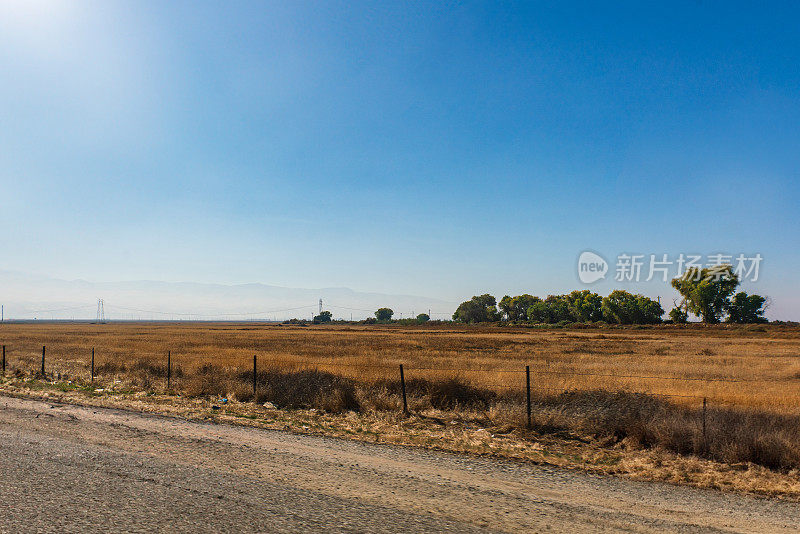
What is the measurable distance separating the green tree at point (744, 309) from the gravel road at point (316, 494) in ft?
448

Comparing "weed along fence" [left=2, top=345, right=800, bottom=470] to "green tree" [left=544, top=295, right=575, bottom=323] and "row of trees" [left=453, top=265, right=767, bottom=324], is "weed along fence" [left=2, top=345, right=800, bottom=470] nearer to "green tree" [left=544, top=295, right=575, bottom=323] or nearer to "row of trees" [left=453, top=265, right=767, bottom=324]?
"row of trees" [left=453, top=265, right=767, bottom=324]

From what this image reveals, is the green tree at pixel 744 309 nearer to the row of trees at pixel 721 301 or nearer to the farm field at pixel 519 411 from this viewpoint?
the row of trees at pixel 721 301

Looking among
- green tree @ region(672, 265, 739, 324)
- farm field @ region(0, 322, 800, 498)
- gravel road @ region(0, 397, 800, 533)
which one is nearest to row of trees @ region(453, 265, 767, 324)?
green tree @ region(672, 265, 739, 324)

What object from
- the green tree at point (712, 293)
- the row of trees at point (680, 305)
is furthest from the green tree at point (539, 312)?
the green tree at point (712, 293)

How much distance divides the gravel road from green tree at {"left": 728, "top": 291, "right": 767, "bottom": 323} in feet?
448

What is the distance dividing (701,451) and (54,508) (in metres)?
11.4

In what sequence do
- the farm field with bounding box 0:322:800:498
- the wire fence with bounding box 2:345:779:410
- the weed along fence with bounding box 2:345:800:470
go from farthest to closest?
the wire fence with bounding box 2:345:779:410 < the weed along fence with bounding box 2:345:800:470 < the farm field with bounding box 0:322:800:498

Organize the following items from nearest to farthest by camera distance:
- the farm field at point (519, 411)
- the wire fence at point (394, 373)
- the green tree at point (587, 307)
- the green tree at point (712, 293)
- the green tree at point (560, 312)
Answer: the farm field at point (519, 411) → the wire fence at point (394, 373) → the green tree at point (712, 293) → the green tree at point (587, 307) → the green tree at point (560, 312)

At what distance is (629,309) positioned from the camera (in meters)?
136

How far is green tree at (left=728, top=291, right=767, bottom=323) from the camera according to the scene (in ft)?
399

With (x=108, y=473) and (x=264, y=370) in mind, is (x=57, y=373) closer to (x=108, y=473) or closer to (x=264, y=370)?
(x=264, y=370)

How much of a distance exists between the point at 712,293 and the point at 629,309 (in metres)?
20.8

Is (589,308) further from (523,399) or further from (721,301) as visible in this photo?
(523,399)

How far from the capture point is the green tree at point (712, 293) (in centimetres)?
12044
